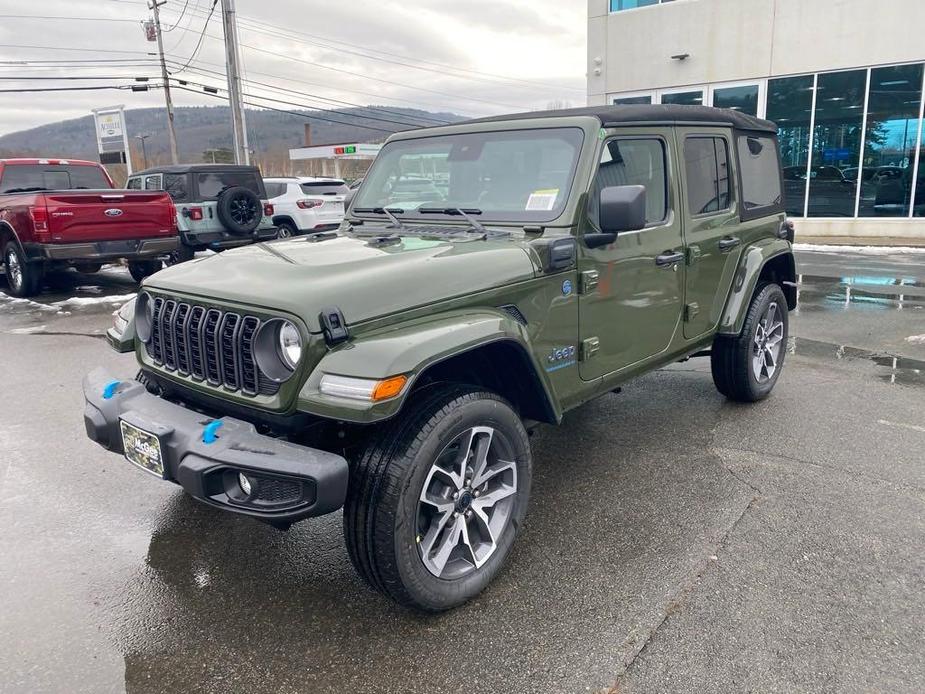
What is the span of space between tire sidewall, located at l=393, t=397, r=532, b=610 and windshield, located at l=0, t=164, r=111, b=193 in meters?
10.4

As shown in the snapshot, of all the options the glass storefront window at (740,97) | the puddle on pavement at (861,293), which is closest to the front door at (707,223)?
the puddle on pavement at (861,293)

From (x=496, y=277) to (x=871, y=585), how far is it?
202cm

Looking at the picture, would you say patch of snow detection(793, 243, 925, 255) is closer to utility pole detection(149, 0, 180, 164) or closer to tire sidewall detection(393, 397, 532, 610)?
tire sidewall detection(393, 397, 532, 610)

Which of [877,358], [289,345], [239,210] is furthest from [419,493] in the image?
[239,210]

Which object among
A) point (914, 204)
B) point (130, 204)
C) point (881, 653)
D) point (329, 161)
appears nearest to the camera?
point (881, 653)

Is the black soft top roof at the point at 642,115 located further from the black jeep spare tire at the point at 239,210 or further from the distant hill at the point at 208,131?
the distant hill at the point at 208,131

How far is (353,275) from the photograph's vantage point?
109 inches

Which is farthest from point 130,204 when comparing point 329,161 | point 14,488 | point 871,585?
point 329,161

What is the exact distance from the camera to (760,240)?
500 cm

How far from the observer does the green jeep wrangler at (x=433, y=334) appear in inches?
99.3

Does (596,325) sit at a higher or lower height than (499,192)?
lower

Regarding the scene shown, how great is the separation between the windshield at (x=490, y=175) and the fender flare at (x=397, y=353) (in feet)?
2.74

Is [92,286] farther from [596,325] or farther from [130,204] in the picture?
[596,325]

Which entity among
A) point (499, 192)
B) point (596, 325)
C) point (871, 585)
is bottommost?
point (871, 585)
